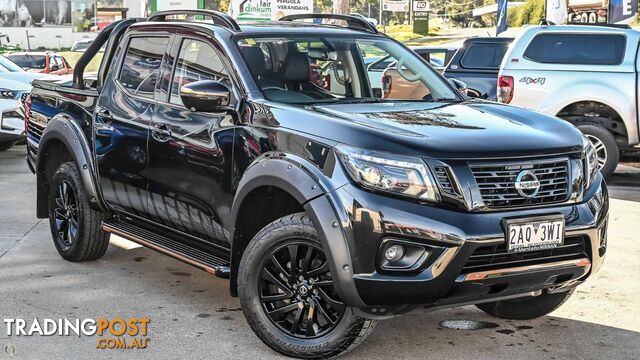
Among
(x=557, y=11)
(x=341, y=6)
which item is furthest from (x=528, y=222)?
(x=341, y=6)

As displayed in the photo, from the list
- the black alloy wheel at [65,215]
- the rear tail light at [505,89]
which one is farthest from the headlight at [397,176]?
the rear tail light at [505,89]

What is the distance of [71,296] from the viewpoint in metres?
5.80

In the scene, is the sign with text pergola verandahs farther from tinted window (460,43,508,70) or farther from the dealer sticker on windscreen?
the dealer sticker on windscreen

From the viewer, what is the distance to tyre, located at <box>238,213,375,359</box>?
4.44 m

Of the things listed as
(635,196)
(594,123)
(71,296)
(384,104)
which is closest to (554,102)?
(594,123)

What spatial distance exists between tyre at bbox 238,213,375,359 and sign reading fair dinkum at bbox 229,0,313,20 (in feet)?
79.2

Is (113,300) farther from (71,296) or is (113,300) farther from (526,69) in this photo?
(526,69)

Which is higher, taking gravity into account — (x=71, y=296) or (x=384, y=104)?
(x=384, y=104)

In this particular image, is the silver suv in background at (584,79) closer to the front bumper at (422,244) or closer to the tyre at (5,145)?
the front bumper at (422,244)

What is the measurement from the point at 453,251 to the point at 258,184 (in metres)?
1.10

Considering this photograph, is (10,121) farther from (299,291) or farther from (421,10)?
(421,10)

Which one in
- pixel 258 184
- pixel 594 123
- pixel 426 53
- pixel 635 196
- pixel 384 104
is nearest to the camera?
pixel 258 184

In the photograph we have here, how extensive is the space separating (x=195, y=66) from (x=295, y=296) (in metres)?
1.69

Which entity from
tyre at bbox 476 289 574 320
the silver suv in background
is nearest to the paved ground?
tyre at bbox 476 289 574 320
